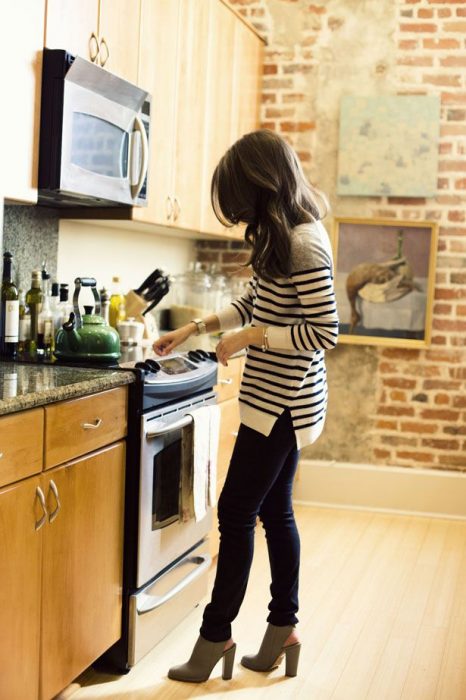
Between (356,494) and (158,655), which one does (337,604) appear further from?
(356,494)

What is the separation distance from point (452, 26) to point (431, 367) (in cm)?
Result: 167

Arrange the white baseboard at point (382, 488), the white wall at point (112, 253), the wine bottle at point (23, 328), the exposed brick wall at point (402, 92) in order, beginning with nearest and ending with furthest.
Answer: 1. the wine bottle at point (23, 328)
2. the white wall at point (112, 253)
3. the exposed brick wall at point (402, 92)
4. the white baseboard at point (382, 488)

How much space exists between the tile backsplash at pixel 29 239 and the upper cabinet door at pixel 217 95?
2.76ft

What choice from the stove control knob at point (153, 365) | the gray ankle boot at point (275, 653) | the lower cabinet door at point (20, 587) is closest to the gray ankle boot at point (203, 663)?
the gray ankle boot at point (275, 653)

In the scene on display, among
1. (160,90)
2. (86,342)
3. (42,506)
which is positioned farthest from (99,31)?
(42,506)

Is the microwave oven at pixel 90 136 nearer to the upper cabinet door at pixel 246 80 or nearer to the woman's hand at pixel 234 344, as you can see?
the woman's hand at pixel 234 344

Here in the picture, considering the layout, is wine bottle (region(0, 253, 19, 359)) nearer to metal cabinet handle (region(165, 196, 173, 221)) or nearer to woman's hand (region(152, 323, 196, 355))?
woman's hand (region(152, 323, 196, 355))

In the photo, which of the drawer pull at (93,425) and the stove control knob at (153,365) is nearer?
the drawer pull at (93,425)

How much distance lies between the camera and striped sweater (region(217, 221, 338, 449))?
2.28 metres

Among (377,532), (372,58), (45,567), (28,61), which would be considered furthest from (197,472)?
(372,58)

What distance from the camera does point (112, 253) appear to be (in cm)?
388

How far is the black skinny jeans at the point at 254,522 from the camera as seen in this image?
2.41 metres

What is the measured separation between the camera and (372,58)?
454cm

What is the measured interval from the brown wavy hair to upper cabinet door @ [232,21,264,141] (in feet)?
6.65
